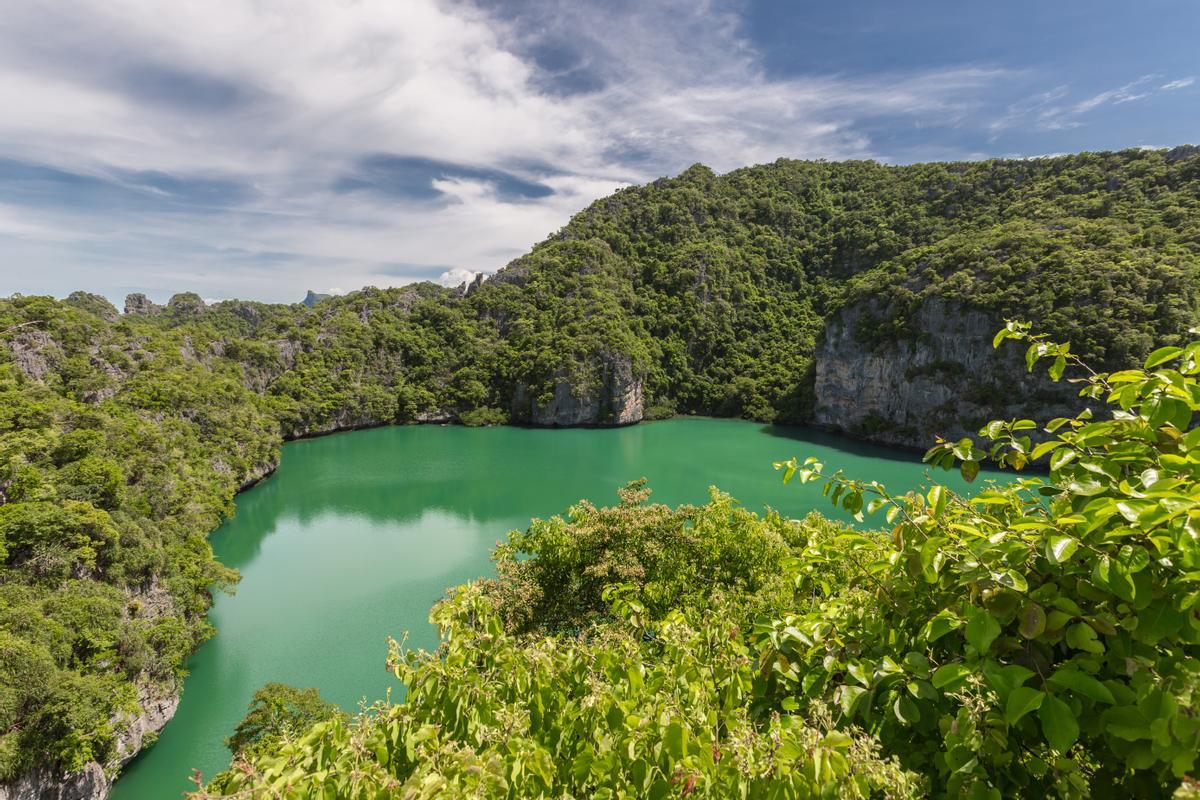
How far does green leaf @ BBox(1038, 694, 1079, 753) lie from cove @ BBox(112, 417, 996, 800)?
1412mm

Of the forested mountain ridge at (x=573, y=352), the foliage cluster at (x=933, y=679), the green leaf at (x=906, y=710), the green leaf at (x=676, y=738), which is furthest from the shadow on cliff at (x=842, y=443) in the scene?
the green leaf at (x=676, y=738)

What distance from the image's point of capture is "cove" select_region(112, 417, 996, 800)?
557 inches

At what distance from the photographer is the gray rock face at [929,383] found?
130 feet

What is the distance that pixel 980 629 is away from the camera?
1.33 m

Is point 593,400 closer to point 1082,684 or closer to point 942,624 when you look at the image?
point 942,624

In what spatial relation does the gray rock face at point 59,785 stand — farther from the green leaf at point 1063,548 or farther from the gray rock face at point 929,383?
the gray rock face at point 929,383

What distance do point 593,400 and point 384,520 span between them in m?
30.1

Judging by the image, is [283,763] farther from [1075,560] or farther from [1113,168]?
[1113,168]

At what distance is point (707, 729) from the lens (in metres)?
1.74

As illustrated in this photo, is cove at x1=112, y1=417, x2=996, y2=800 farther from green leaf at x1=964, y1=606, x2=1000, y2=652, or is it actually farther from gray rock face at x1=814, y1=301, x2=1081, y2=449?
gray rock face at x1=814, y1=301, x2=1081, y2=449

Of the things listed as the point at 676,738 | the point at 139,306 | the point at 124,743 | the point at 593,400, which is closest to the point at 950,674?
the point at 676,738

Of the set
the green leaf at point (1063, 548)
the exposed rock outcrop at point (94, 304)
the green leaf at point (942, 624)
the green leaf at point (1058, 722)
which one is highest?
the exposed rock outcrop at point (94, 304)

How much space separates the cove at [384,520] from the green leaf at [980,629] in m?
1.26

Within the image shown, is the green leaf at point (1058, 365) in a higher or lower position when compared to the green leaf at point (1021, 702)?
higher
